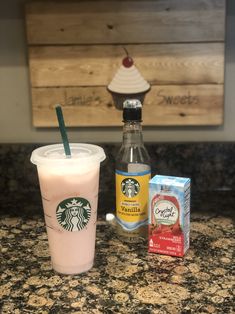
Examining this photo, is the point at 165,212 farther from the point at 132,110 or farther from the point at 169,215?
the point at 132,110

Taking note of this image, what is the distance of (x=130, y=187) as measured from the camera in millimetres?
996

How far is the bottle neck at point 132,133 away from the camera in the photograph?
1025 mm

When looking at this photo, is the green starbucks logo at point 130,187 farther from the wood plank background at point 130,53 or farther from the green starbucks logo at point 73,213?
the wood plank background at point 130,53

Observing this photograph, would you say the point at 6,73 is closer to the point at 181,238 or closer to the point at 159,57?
the point at 159,57

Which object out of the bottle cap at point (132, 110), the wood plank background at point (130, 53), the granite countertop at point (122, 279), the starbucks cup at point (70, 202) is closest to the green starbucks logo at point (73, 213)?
the starbucks cup at point (70, 202)

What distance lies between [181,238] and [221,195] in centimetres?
39

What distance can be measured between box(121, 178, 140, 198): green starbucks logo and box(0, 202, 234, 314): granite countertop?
12 centimetres

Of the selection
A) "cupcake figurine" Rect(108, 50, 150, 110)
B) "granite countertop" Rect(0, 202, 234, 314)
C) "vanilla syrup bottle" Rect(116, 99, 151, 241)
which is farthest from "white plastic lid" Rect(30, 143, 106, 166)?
"cupcake figurine" Rect(108, 50, 150, 110)

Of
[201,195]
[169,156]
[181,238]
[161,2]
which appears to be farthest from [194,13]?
[181,238]

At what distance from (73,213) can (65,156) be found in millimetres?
105

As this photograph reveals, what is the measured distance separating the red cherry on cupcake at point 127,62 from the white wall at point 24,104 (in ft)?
0.58

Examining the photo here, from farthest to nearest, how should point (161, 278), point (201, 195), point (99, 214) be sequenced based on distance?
point (201, 195) < point (99, 214) < point (161, 278)

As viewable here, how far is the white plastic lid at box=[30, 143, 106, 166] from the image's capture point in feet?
2.78

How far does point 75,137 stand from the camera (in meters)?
1.34
